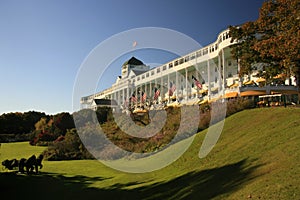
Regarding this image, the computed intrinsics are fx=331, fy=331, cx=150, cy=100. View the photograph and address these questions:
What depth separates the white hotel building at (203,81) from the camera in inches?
1399

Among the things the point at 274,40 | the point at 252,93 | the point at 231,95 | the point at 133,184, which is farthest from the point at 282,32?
the point at 133,184

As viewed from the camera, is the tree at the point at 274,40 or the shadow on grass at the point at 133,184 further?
the tree at the point at 274,40

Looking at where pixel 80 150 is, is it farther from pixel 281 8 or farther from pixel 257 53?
pixel 281 8

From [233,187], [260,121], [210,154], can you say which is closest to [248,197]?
[233,187]

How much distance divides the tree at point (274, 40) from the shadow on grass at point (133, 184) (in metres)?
9.26

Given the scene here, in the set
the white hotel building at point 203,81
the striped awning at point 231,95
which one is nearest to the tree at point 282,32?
the white hotel building at point 203,81

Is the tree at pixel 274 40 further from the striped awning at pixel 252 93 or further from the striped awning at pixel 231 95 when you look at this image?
the striped awning at pixel 231 95

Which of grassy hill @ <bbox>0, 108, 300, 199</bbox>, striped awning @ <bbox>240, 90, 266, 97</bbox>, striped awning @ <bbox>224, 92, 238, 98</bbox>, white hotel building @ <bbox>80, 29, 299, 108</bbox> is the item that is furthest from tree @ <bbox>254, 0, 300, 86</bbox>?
striped awning @ <bbox>224, 92, 238, 98</bbox>

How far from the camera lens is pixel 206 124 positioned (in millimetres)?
26047

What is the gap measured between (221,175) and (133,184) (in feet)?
17.9

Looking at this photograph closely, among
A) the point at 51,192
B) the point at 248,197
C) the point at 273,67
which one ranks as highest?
the point at 273,67

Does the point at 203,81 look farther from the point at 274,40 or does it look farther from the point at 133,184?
the point at 133,184

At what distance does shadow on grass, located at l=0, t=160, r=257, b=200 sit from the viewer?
11883mm

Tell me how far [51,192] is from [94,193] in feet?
9.68
